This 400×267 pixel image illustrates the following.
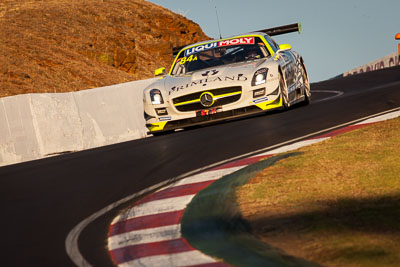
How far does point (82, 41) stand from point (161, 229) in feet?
116

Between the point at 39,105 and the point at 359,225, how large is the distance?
9.65 meters

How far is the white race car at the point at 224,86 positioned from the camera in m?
10.7

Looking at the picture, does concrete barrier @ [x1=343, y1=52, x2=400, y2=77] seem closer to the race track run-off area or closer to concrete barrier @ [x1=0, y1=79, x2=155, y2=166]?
concrete barrier @ [x1=0, y1=79, x2=155, y2=166]

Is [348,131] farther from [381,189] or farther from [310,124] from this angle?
[381,189]

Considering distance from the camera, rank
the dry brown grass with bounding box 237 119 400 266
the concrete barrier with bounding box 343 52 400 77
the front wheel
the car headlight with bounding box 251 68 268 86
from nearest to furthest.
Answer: the dry brown grass with bounding box 237 119 400 266 → the car headlight with bounding box 251 68 268 86 → the front wheel → the concrete barrier with bounding box 343 52 400 77

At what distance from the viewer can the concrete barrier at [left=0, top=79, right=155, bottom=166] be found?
12.8 m

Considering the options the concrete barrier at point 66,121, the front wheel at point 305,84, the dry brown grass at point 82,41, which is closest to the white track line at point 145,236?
the concrete barrier at point 66,121

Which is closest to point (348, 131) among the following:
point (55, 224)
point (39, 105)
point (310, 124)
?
point (310, 124)

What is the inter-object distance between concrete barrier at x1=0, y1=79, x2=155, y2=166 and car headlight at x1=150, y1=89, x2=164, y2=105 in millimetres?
2783

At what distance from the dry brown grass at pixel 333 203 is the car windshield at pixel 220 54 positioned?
15.3 ft

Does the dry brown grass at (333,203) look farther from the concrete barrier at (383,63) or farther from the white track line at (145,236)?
the concrete barrier at (383,63)

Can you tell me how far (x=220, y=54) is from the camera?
1195 centimetres

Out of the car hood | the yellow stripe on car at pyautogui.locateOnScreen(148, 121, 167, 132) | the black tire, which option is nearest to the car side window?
the car hood

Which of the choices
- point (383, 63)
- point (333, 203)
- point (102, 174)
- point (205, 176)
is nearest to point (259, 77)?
point (102, 174)
